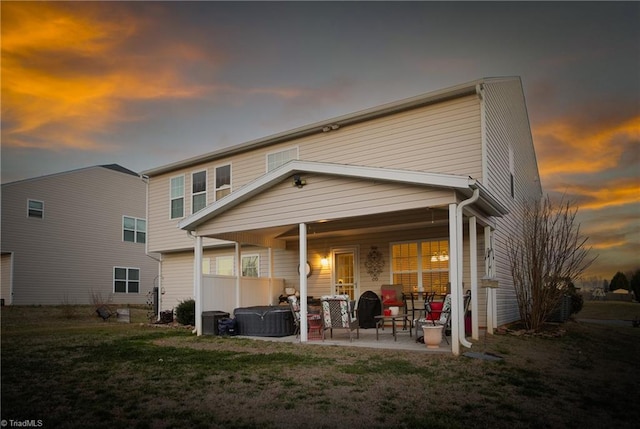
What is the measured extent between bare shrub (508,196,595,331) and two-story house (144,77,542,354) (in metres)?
0.65

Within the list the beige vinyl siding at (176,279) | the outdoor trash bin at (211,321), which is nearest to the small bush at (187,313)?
the outdoor trash bin at (211,321)

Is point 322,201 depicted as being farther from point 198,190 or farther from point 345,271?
point 198,190

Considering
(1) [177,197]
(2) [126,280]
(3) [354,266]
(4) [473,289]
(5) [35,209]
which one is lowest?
(2) [126,280]

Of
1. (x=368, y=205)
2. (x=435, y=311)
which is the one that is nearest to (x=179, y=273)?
(x=368, y=205)

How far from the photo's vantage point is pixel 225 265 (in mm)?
16766

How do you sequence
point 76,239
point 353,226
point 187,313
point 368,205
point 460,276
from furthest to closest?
point 76,239 < point 187,313 < point 353,226 < point 368,205 < point 460,276

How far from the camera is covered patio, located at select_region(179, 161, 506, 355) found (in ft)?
27.3

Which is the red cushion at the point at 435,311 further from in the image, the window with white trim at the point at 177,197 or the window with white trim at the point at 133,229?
the window with white trim at the point at 133,229

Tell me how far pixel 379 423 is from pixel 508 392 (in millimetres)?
1988

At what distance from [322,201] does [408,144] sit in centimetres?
325

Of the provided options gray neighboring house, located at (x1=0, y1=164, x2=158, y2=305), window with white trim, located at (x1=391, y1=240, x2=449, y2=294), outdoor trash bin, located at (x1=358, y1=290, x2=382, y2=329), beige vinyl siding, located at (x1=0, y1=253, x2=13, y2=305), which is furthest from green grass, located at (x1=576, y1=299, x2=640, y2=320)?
beige vinyl siding, located at (x1=0, y1=253, x2=13, y2=305)

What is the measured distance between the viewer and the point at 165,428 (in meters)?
4.49

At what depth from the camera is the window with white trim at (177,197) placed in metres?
16.9

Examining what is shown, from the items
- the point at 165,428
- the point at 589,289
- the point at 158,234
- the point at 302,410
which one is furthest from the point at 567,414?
the point at 589,289
